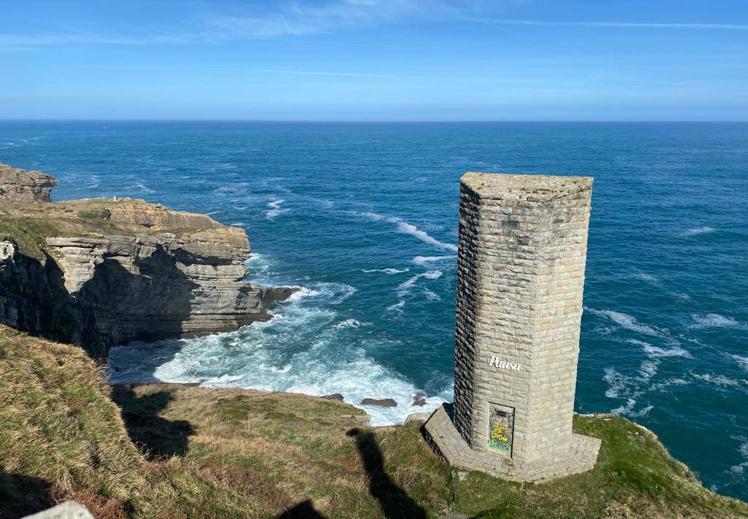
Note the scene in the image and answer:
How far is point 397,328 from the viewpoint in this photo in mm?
46000

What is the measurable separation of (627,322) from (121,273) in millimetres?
41395

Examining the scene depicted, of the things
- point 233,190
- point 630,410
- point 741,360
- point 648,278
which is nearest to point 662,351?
point 741,360

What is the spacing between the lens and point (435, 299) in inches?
2025

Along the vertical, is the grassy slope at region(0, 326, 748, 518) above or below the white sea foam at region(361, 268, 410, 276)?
above

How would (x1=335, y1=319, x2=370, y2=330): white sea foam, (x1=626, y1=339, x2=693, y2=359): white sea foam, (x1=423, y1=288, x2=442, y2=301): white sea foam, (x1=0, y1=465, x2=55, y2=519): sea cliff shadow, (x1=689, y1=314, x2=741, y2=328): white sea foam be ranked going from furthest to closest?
1. (x1=423, y1=288, x2=442, y2=301): white sea foam
2. (x1=335, y1=319, x2=370, y2=330): white sea foam
3. (x1=689, y1=314, x2=741, y2=328): white sea foam
4. (x1=626, y1=339, x2=693, y2=359): white sea foam
5. (x1=0, y1=465, x2=55, y2=519): sea cliff shadow

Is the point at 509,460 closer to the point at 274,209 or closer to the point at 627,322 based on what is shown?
the point at 627,322

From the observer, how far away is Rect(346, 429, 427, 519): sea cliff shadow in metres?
17.3

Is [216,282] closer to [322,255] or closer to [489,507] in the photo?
[322,255]

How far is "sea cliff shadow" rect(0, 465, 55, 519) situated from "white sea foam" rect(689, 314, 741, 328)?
4678 centimetres

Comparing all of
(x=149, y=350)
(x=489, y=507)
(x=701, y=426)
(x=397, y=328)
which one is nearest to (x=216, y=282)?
(x=149, y=350)

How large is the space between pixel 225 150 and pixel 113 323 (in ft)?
499

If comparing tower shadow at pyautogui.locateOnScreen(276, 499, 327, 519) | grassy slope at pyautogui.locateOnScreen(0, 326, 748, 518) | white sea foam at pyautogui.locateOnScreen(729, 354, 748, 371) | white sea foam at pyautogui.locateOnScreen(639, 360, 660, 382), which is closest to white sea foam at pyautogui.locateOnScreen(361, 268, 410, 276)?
white sea foam at pyautogui.locateOnScreen(639, 360, 660, 382)

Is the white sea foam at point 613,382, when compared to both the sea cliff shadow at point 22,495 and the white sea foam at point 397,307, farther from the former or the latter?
the sea cliff shadow at point 22,495

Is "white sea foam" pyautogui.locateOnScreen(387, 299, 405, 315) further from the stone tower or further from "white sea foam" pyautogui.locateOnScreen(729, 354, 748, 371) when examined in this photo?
the stone tower
